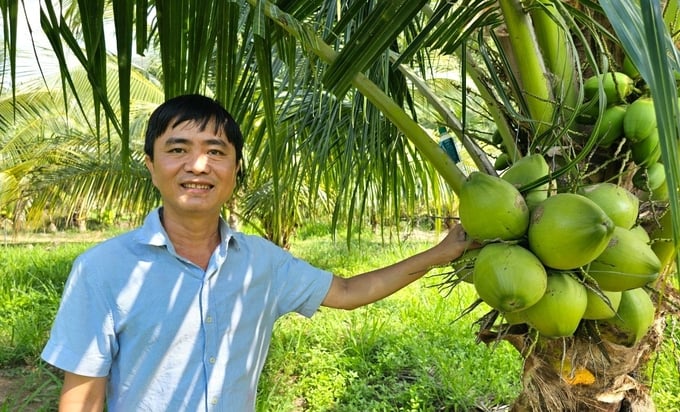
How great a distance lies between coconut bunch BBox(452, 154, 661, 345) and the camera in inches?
30.9

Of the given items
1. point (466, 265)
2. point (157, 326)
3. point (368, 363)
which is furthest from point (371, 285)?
point (368, 363)

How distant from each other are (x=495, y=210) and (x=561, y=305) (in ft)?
0.51

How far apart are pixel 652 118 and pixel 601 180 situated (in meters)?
0.17

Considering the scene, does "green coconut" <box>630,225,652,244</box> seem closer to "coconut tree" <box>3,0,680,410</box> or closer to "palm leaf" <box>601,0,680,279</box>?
"coconut tree" <box>3,0,680,410</box>

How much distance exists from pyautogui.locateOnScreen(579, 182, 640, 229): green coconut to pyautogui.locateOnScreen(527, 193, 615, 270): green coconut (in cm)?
8

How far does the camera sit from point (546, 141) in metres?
1.04

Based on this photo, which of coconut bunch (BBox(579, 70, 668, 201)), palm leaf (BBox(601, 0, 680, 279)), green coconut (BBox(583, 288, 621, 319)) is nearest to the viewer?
palm leaf (BBox(601, 0, 680, 279))

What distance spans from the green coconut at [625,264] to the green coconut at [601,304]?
27 mm

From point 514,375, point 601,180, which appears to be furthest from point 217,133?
point 514,375

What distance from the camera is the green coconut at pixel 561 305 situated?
817 mm

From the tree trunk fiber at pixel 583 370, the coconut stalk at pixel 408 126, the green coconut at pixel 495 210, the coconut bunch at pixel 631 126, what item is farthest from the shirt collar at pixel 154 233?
the coconut bunch at pixel 631 126

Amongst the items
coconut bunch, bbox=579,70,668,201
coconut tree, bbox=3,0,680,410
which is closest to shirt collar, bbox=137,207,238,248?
coconut tree, bbox=3,0,680,410

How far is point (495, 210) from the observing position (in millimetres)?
840

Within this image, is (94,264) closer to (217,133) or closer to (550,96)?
(217,133)
